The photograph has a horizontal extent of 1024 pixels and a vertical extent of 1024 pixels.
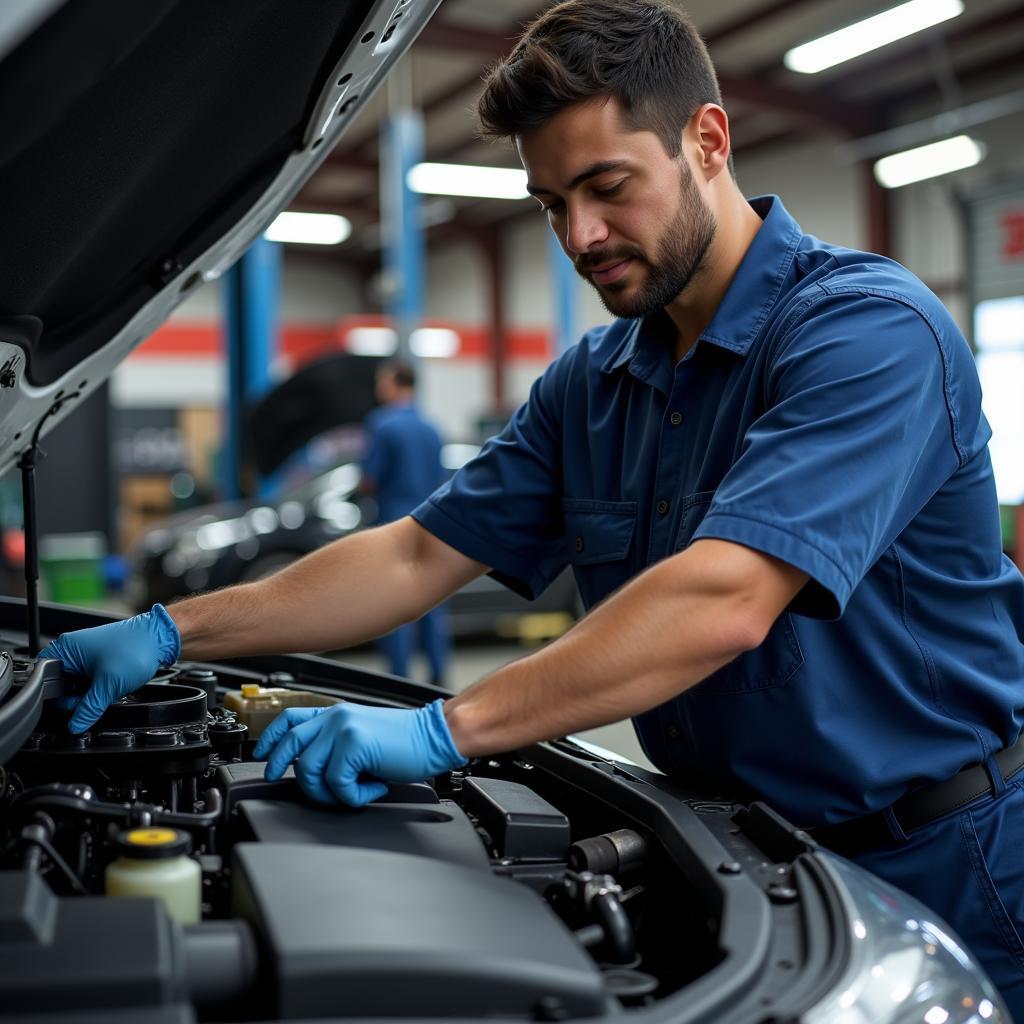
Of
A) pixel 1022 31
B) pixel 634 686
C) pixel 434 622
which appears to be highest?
pixel 1022 31

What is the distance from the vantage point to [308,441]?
5.74 metres

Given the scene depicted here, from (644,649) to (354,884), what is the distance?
13.3 inches

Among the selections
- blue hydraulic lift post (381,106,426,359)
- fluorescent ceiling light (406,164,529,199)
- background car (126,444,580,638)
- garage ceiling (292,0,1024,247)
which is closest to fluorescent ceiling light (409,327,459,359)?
garage ceiling (292,0,1024,247)

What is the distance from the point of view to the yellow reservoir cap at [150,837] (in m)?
0.87

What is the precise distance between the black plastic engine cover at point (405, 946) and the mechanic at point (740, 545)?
0.74 ft

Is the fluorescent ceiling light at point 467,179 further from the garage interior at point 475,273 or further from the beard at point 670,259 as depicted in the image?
the beard at point 670,259

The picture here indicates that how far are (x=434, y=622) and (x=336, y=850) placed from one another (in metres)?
4.30

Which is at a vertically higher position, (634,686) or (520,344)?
(520,344)

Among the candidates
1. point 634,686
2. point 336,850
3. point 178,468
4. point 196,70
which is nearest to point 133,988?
point 336,850

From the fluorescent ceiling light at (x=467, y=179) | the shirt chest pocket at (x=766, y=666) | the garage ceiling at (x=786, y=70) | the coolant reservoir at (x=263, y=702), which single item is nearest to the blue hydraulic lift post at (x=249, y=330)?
the garage ceiling at (x=786, y=70)

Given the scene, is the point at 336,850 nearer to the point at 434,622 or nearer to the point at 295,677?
the point at 295,677

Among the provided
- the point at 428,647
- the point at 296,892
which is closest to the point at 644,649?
the point at 296,892

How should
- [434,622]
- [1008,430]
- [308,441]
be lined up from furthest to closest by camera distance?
1. [1008,430]
2. [308,441]
3. [434,622]

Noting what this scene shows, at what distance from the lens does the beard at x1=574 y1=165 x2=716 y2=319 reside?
4.27 feet
